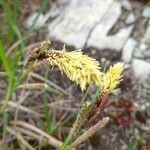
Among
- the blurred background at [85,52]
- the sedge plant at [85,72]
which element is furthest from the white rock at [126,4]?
the sedge plant at [85,72]

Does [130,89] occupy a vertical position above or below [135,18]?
below

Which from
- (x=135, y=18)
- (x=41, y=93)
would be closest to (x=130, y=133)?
(x=41, y=93)

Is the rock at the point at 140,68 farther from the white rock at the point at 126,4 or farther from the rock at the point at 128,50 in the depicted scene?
the white rock at the point at 126,4

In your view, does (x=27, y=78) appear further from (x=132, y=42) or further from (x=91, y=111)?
(x=91, y=111)

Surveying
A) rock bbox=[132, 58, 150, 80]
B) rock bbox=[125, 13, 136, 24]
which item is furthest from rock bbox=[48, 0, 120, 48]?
rock bbox=[132, 58, 150, 80]

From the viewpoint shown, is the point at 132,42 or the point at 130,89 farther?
the point at 132,42

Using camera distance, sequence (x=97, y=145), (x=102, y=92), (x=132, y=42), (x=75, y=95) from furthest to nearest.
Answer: (x=132, y=42), (x=75, y=95), (x=97, y=145), (x=102, y=92)

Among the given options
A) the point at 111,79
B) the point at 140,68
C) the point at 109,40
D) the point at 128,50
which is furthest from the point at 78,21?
the point at 111,79

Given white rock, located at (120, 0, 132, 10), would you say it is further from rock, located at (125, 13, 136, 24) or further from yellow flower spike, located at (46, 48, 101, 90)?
yellow flower spike, located at (46, 48, 101, 90)
